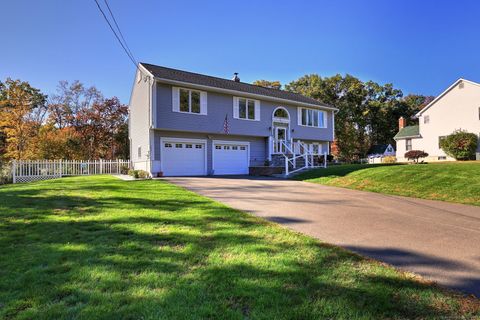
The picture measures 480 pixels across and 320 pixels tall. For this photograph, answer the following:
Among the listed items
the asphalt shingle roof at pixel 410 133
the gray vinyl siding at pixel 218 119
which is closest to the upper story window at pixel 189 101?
the gray vinyl siding at pixel 218 119

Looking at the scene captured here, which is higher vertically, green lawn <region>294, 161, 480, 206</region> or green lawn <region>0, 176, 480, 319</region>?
green lawn <region>294, 161, 480, 206</region>

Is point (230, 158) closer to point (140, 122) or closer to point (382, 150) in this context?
point (140, 122)

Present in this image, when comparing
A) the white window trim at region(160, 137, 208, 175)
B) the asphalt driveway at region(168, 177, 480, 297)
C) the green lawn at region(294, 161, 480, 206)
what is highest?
the white window trim at region(160, 137, 208, 175)

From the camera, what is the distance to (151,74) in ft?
52.1

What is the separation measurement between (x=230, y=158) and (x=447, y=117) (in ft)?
69.6

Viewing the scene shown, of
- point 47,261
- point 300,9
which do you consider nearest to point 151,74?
point 300,9

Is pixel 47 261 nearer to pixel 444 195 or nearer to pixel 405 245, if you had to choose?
pixel 405 245

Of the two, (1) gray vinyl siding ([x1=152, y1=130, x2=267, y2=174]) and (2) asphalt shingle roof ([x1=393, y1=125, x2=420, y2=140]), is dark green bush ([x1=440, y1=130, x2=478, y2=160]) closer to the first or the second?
(2) asphalt shingle roof ([x1=393, y1=125, x2=420, y2=140])

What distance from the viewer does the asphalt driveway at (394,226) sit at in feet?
12.0

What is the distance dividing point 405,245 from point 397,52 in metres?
24.4

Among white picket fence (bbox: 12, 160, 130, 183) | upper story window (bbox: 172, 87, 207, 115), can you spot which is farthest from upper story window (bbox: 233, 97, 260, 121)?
white picket fence (bbox: 12, 160, 130, 183)

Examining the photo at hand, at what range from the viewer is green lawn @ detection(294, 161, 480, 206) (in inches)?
347

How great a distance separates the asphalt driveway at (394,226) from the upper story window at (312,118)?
14788 mm

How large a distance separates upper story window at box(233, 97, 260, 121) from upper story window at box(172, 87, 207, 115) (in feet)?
7.88
